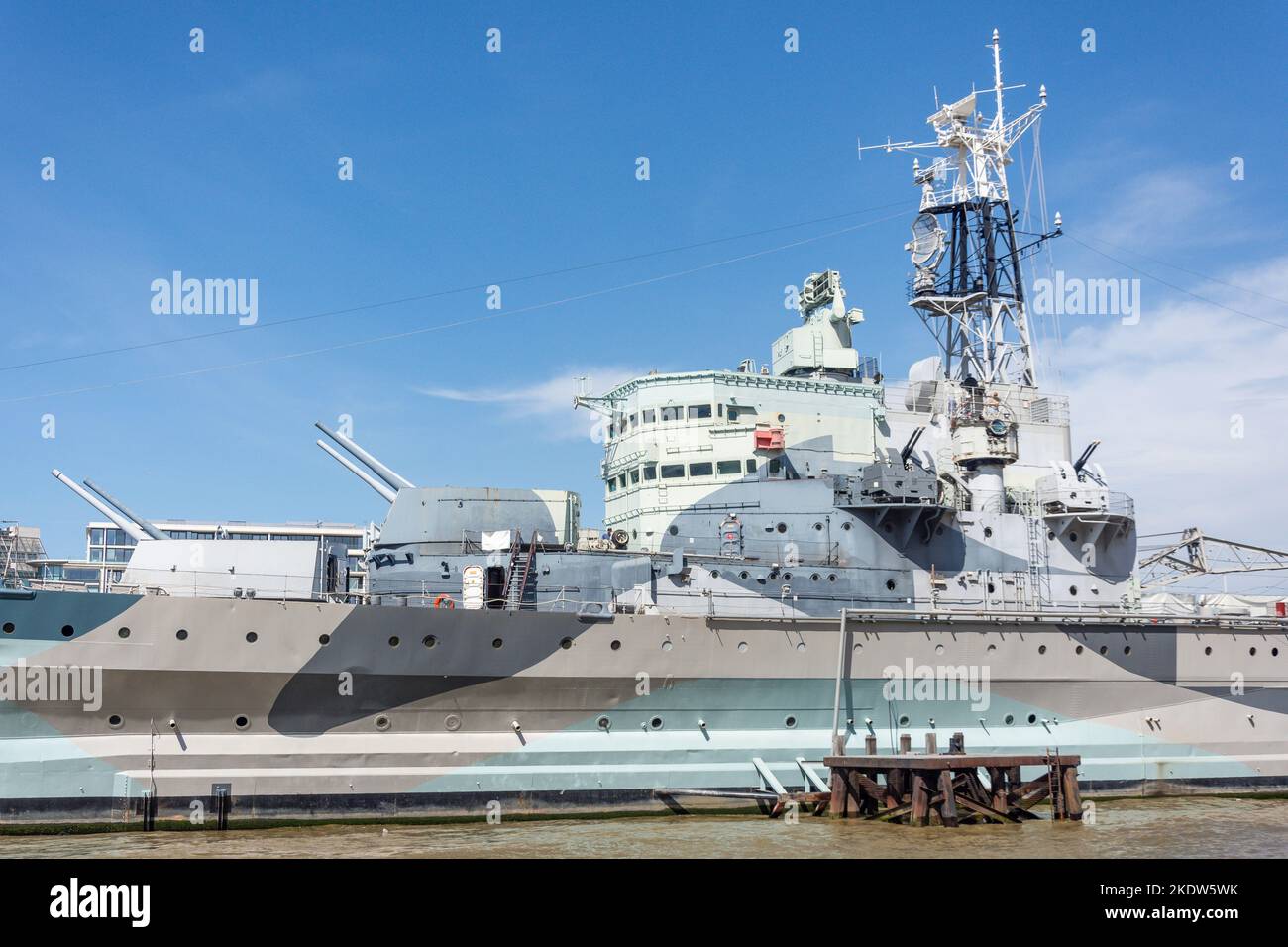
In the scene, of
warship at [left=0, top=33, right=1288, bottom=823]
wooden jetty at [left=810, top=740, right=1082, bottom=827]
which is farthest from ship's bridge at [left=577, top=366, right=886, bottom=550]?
wooden jetty at [left=810, top=740, right=1082, bottom=827]

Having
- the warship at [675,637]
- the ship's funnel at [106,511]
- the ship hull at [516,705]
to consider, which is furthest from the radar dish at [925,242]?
the ship's funnel at [106,511]

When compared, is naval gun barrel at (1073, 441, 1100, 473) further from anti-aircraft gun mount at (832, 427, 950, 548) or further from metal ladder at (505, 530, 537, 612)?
metal ladder at (505, 530, 537, 612)

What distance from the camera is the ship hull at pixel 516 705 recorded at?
17109mm

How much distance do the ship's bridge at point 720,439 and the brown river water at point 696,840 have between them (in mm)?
7222

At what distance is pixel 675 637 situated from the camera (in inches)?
782

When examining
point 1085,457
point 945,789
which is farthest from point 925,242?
point 945,789

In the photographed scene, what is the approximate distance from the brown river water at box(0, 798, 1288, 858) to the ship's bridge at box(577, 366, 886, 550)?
722 cm

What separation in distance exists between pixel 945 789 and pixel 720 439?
358 inches

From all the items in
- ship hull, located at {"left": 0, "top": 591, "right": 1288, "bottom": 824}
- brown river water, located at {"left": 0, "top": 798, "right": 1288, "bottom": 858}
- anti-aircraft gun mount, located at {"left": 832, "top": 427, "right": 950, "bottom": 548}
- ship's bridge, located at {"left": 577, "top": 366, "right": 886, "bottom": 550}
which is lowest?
brown river water, located at {"left": 0, "top": 798, "right": 1288, "bottom": 858}

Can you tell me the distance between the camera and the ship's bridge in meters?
23.5

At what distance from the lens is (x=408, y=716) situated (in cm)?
1853

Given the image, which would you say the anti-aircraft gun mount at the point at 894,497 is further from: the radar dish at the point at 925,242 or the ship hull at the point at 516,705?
the radar dish at the point at 925,242
